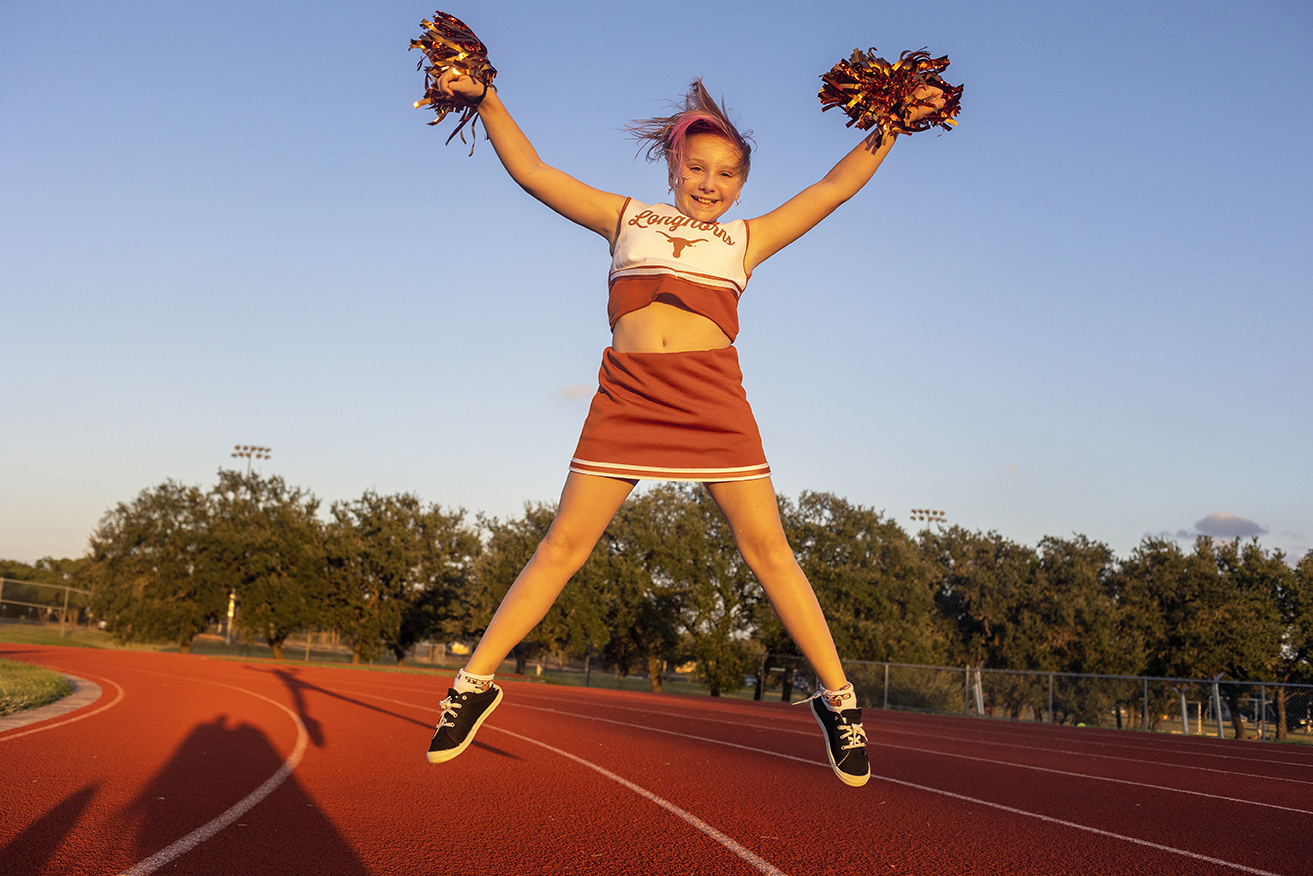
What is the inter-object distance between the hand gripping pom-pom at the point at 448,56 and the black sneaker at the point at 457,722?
1831mm

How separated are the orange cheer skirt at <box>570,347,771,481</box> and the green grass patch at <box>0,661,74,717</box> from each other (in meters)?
9.96

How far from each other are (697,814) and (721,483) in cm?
340

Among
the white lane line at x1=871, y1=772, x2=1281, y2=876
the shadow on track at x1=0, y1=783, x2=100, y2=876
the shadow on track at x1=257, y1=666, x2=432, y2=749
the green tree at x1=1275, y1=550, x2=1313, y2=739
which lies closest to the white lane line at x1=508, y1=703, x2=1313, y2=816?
the white lane line at x1=871, y1=772, x2=1281, y2=876

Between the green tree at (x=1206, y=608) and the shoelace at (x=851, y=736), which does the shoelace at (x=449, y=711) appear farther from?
the green tree at (x=1206, y=608)

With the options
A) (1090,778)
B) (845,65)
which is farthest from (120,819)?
(1090,778)

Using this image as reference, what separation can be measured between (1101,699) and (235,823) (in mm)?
23546

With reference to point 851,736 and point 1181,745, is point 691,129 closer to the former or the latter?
point 851,736

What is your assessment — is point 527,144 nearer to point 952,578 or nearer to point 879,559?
point 879,559

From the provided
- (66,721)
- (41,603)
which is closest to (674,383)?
(66,721)

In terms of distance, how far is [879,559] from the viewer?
39.3 metres

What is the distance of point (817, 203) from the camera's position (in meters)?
3.10

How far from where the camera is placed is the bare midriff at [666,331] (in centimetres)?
284

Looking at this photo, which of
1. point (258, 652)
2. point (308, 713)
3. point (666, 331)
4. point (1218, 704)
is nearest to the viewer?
point (666, 331)

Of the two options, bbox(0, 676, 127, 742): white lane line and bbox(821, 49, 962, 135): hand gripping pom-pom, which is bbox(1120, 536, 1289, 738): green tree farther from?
bbox(821, 49, 962, 135): hand gripping pom-pom
